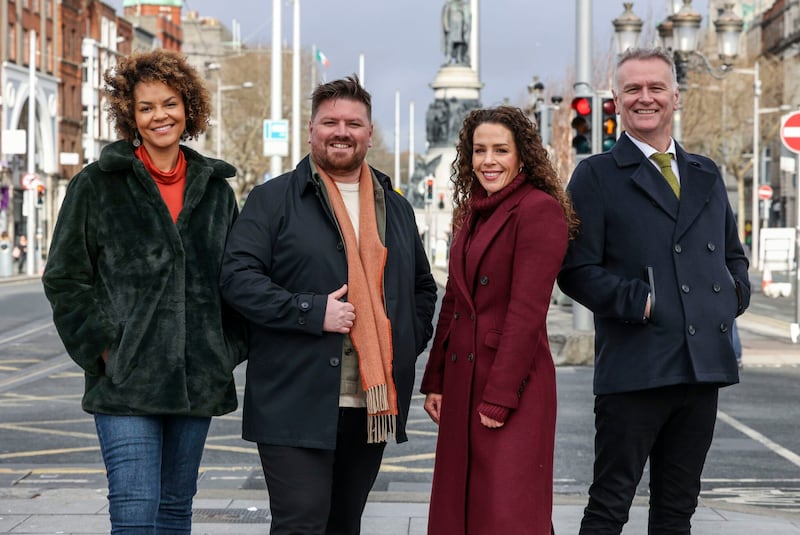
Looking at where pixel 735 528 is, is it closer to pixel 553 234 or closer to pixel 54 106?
pixel 553 234

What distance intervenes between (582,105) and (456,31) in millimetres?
44179

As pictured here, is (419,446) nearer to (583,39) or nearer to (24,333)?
(583,39)

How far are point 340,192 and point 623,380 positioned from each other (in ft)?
3.90

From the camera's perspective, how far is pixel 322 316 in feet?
15.9

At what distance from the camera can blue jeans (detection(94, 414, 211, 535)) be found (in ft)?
15.7

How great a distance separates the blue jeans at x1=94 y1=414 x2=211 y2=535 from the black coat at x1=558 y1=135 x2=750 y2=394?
1.45m

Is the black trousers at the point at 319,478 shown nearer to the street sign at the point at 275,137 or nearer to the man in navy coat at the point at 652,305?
the man in navy coat at the point at 652,305

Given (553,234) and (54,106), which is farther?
(54,106)

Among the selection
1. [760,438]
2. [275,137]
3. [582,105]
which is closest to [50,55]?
[275,137]

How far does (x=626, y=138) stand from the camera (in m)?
5.34

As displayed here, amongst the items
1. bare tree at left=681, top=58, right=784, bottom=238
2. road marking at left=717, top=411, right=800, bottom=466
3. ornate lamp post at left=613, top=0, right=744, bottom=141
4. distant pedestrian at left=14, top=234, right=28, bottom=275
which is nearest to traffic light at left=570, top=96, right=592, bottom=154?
ornate lamp post at left=613, top=0, right=744, bottom=141

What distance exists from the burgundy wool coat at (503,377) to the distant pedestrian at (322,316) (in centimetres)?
24

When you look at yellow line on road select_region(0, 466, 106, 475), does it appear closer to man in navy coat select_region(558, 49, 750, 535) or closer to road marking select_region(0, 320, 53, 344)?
man in navy coat select_region(558, 49, 750, 535)

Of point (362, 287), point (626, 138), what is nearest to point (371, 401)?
point (362, 287)
